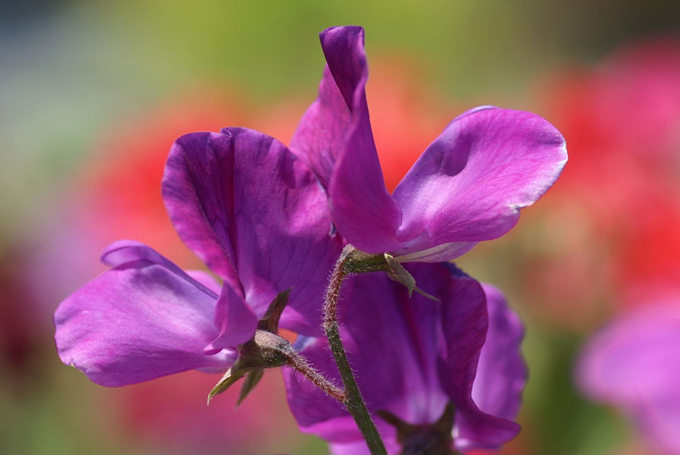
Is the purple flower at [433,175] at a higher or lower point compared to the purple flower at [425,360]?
higher

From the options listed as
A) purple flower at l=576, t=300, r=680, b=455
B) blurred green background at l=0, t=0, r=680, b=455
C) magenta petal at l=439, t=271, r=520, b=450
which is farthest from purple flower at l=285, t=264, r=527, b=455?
blurred green background at l=0, t=0, r=680, b=455

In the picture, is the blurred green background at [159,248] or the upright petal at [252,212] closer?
the upright petal at [252,212]

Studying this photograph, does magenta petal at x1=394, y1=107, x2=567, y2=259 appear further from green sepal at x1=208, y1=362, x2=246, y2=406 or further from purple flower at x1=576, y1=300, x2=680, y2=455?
purple flower at x1=576, y1=300, x2=680, y2=455

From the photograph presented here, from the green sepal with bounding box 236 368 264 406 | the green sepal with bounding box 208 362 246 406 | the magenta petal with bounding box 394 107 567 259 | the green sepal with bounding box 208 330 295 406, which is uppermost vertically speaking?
the magenta petal with bounding box 394 107 567 259

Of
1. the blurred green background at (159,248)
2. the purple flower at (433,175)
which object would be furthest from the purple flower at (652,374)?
the purple flower at (433,175)

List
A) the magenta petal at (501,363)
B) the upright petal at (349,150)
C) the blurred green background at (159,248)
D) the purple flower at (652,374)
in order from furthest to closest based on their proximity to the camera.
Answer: the blurred green background at (159,248) < the purple flower at (652,374) < the magenta petal at (501,363) < the upright petal at (349,150)

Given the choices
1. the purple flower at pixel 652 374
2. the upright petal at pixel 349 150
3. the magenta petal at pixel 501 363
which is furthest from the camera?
the purple flower at pixel 652 374

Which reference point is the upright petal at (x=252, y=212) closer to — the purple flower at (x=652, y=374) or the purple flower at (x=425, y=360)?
the purple flower at (x=425, y=360)

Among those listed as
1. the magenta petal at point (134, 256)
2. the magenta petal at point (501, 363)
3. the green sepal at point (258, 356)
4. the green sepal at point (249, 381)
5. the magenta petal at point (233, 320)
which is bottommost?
the magenta petal at point (501, 363)
